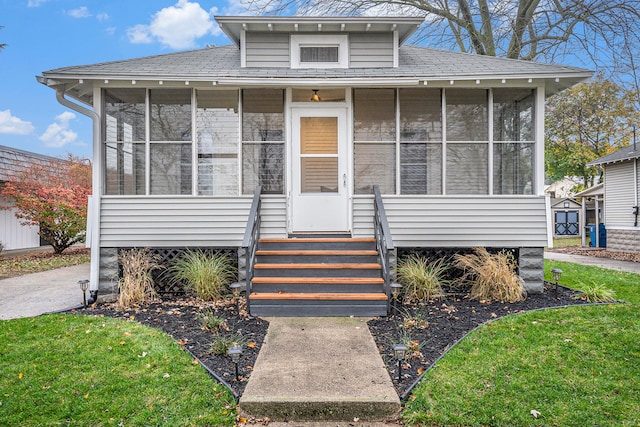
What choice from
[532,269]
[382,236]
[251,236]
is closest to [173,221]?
[251,236]

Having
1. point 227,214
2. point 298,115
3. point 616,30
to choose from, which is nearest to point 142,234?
point 227,214

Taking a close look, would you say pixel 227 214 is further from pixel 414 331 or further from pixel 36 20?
pixel 36 20

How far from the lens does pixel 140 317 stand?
5.07 metres

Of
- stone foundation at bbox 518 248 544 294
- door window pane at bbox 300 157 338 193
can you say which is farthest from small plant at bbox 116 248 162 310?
stone foundation at bbox 518 248 544 294

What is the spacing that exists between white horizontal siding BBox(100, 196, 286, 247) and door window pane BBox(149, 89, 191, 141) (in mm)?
1072

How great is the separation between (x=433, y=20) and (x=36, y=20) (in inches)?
910

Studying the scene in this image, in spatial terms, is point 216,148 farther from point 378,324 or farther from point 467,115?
point 467,115

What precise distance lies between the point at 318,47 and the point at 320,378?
5.77 metres

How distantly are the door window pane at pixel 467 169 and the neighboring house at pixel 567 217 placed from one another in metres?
17.3

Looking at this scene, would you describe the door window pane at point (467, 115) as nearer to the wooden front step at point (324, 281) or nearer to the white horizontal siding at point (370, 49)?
the white horizontal siding at point (370, 49)

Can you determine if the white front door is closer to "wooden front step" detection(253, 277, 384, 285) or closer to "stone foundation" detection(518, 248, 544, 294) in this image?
"wooden front step" detection(253, 277, 384, 285)

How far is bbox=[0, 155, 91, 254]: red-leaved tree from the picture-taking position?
37.1 feet

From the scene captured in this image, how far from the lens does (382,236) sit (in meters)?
5.62

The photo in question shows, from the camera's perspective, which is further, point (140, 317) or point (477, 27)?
point (477, 27)
